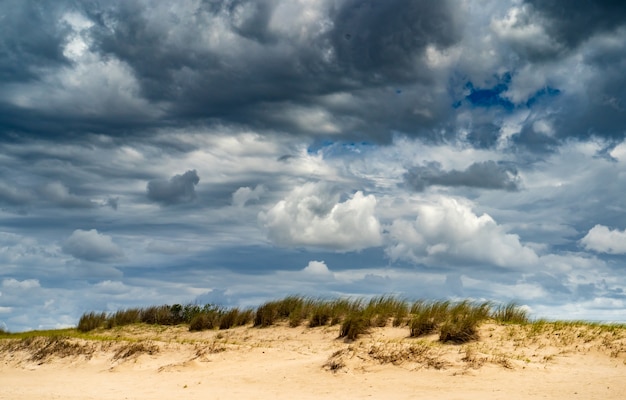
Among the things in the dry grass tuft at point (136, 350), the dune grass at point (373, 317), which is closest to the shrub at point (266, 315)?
the dune grass at point (373, 317)

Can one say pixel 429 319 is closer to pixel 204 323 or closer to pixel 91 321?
pixel 204 323

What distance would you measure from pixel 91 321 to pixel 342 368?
859 inches

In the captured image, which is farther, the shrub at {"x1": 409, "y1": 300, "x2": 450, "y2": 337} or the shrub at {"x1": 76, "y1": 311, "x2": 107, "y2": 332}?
the shrub at {"x1": 76, "y1": 311, "x2": 107, "y2": 332}

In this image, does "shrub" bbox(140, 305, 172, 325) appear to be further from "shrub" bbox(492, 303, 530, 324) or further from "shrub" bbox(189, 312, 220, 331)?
"shrub" bbox(492, 303, 530, 324)

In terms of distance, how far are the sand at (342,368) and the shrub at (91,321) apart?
9.25 meters

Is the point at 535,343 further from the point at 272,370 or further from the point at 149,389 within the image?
the point at 149,389

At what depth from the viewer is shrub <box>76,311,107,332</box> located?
Result: 34.2 m

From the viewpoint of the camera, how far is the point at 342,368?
17188 mm

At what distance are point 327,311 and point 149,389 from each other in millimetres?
9609

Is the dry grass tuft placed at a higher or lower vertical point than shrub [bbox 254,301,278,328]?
lower

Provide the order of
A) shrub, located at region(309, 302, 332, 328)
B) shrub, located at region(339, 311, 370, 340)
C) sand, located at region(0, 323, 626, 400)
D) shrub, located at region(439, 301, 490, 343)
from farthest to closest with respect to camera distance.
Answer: shrub, located at region(309, 302, 332, 328), shrub, located at region(339, 311, 370, 340), shrub, located at region(439, 301, 490, 343), sand, located at region(0, 323, 626, 400)

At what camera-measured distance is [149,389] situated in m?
18.0

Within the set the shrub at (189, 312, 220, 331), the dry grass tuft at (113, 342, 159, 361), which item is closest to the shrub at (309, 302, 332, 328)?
the shrub at (189, 312, 220, 331)

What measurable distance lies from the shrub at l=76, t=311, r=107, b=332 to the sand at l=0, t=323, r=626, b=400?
925 cm
